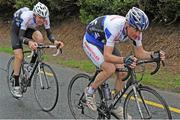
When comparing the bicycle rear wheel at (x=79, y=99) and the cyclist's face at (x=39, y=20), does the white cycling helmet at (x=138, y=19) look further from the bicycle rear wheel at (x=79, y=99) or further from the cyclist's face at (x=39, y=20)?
the cyclist's face at (x=39, y=20)

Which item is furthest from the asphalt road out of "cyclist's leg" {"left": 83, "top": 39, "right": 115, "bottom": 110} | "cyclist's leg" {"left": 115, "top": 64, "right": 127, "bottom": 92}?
"cyclist's leg" {"left": 115, "top": 64, "right": 127, "bottom": 92}

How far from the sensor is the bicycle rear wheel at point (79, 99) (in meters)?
6.50

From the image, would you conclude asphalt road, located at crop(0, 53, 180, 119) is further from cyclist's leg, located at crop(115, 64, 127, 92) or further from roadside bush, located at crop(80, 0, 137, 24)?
roadside bush, located at crop(80, 0, 137, 24)

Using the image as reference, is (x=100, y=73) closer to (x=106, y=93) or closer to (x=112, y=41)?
(x=106, y=93)

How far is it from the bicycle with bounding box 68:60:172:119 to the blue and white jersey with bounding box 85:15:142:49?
404 millimetres

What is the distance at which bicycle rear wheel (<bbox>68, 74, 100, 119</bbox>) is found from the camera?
650 cm

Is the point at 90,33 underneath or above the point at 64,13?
above

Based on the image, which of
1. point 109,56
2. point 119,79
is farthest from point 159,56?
point 119,79

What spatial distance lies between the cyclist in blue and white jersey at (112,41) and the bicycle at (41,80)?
110 cm

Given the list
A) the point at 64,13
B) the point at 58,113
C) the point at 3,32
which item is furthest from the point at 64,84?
the point at 3,32

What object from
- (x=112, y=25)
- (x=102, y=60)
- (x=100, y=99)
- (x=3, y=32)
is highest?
(x=112, y=25)

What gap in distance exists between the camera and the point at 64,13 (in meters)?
17.6

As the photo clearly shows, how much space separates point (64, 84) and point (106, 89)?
130 inches

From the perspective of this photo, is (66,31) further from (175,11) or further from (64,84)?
(64,84)
